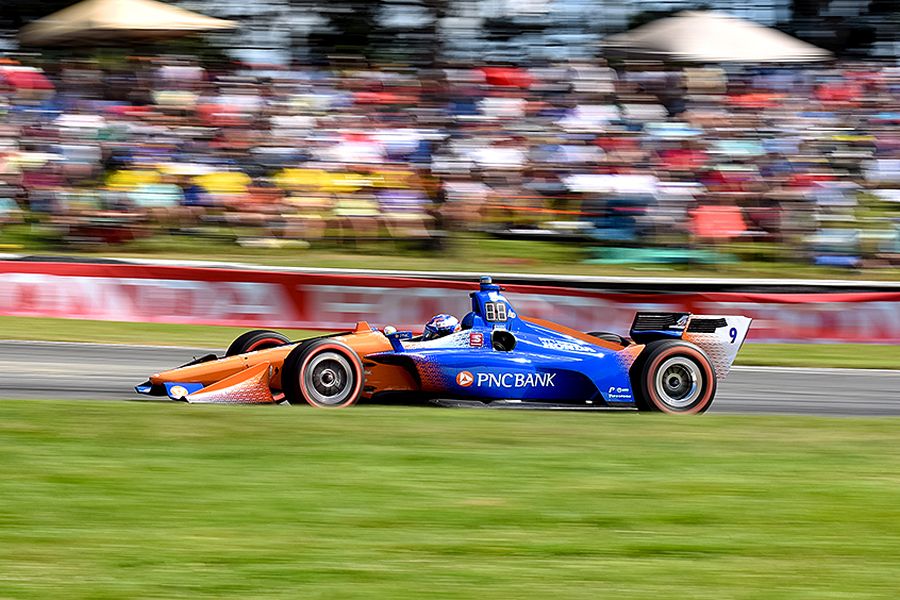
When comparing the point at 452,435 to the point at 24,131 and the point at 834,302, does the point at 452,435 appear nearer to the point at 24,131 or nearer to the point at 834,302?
the point at 834,302

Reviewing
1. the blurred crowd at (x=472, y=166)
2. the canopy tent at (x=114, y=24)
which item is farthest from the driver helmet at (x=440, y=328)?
the canopy tent at (x=114, y=24)

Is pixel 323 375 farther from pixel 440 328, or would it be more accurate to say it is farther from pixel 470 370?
pixel 470 370

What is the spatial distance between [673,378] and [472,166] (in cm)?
797

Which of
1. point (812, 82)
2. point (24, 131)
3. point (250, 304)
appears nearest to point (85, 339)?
point (250, 304)

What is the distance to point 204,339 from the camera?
13.6 m

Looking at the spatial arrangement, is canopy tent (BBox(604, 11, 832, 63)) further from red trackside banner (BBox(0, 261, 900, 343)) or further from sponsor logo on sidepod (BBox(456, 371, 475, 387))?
sponsor logo on sidepod (BBox(456, 371, 475, 387))

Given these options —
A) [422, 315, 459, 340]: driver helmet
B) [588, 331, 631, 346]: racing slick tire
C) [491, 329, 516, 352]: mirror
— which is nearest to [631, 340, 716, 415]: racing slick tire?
[588, 331, 631, 346]: racing slick tire

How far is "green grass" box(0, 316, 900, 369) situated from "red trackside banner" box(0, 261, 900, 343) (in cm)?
21

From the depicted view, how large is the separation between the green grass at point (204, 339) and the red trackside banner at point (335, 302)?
0.70 feet

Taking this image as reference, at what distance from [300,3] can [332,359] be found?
39.3ft

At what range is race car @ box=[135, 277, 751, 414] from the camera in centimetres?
857

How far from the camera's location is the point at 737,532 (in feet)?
17.6

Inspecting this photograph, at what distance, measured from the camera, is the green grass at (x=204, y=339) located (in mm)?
13109

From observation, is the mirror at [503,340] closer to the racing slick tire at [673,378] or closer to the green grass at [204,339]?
the racing slick tire at [673,378]
